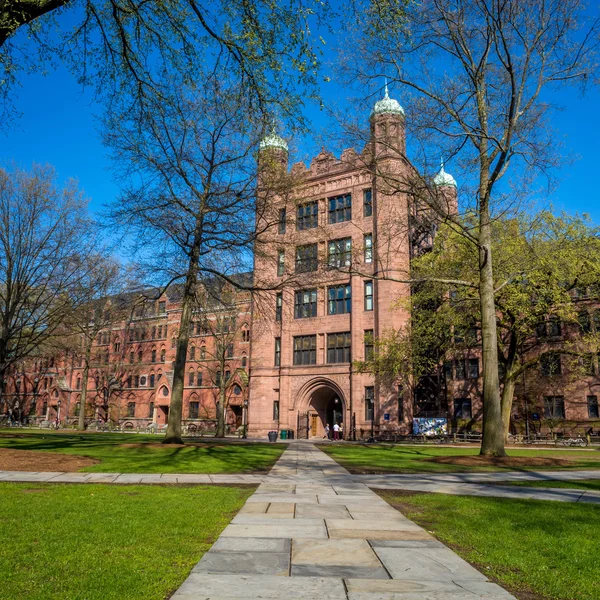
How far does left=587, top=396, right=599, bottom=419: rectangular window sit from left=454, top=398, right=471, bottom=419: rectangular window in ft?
28.0

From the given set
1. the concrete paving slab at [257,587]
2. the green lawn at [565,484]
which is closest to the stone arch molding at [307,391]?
the green lawn at [565,484]

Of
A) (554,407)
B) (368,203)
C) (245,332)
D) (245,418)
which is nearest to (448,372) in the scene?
(554,407)

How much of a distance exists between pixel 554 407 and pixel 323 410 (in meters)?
18.0

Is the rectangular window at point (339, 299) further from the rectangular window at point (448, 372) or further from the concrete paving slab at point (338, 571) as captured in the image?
the concrete paving slab at point (338, 571)

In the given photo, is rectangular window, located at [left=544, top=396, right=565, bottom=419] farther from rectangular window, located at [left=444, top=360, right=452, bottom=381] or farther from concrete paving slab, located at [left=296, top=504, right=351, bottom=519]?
concrete paving slab, located at [left=296, top=504, right=351, bottom=519]

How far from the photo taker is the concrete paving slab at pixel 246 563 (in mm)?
4258

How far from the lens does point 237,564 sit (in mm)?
4465

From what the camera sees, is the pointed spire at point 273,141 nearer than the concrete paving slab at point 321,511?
No

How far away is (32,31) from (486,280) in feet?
48.3

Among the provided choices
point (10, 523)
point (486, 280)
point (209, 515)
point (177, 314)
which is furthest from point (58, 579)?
point (177, 314)

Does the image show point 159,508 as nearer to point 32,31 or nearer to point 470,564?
point 470,564

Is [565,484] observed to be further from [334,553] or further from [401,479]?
[334,553]

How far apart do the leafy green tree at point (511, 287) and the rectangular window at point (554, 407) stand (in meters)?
10.5

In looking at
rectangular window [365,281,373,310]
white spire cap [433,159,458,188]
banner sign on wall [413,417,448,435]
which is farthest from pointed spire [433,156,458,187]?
banner sign on wall [413,417,448,435]
